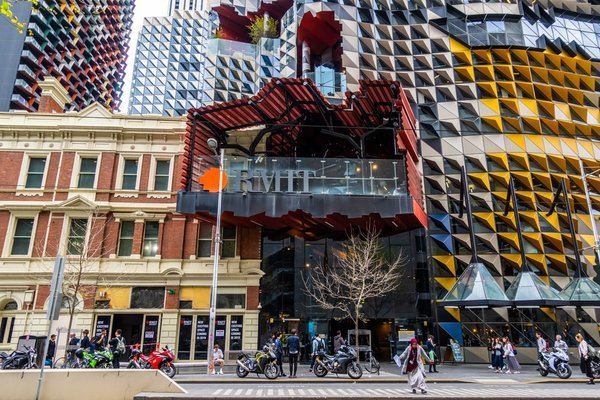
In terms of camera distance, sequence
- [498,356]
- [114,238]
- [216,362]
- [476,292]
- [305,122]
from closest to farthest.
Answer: [216,362], [498,356], [476,292], [114,238], [305,122]

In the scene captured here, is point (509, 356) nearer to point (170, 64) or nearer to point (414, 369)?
point (414, 369)

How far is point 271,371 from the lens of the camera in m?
17.3

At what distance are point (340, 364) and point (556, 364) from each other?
8.90m

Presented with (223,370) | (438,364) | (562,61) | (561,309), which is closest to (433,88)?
(562,61)

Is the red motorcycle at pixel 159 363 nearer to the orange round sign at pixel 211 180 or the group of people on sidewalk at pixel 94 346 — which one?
the group of people on sidewalk at pixel 94 346

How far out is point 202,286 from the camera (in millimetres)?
25703

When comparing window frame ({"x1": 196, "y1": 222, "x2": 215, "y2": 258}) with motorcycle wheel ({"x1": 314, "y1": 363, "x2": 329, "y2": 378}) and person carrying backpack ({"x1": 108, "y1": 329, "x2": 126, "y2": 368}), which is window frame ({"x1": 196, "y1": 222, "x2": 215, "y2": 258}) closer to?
person carrying backpack ({"x1": 108, "y1": 329, "x2": 126, "y2": 368})

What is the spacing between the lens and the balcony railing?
2311 centimetres

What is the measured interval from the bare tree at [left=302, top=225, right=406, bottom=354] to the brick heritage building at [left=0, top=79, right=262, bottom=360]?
3.91 m

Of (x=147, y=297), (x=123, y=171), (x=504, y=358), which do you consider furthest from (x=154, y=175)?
(x=504, y=358)

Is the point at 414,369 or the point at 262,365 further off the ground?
the point at 414,369

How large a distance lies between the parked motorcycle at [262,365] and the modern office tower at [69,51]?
1929 inches

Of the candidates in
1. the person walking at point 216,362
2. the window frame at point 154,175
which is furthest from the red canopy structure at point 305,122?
the person walking at point 216,362

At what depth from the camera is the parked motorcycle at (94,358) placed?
16.9 metres
